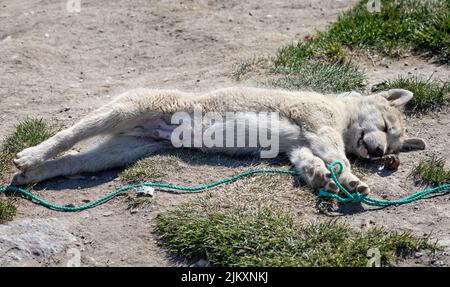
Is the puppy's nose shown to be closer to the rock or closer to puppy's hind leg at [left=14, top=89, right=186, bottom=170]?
puppy's hind leg at [left=14, top=89, right=186, bottom=170]

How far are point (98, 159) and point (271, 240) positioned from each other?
7.11 ft

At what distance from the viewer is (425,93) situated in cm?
743

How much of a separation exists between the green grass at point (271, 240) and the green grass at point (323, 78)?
2772 mm

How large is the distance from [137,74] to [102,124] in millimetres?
2406

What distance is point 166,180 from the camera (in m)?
6.05

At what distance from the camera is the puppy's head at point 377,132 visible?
6.46 metres

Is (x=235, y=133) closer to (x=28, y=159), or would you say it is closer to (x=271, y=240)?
(x=271, y=240)

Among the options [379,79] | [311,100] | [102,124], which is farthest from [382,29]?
[102,124]

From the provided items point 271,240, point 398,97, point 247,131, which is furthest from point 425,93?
point 271,240

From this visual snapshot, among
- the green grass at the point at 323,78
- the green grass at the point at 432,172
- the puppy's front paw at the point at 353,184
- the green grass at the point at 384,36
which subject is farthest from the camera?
the green grass at the point at 384,36

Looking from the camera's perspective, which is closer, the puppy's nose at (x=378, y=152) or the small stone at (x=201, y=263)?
the small stone at (x=201, y=263)

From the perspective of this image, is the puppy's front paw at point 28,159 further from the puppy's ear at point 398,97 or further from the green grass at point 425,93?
the green grass at point 425,93

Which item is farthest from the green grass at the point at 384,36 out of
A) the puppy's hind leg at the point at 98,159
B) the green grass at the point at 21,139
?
the green grass at the point at 21,139
